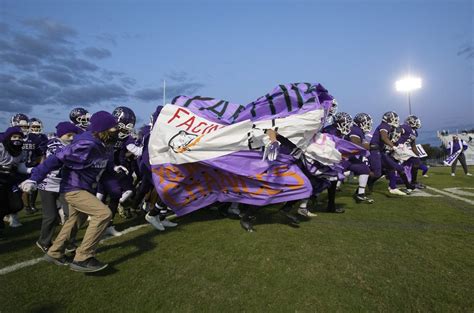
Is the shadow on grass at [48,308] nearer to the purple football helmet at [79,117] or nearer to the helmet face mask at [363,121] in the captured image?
the purple football helmet at [79,117]

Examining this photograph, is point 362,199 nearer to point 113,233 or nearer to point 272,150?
point 272,150

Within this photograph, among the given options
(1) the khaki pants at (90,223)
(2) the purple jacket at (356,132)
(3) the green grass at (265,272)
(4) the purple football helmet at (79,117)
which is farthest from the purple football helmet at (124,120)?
(2) the purple jacket at (356,132)

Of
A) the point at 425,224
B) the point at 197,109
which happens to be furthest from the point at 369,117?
the point at 197,109

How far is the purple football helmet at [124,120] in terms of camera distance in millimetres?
7004

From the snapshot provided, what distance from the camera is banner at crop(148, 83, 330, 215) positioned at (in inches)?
223

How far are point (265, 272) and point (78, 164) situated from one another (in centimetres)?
289

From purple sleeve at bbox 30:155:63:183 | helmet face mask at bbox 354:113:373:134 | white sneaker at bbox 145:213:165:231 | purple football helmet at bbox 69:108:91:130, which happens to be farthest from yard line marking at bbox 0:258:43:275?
helmet face mask at bbox 354:113:373:134

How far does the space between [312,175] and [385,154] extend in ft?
15.5

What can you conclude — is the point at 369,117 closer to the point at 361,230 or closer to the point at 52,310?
the point at 361,230

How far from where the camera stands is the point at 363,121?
362 inches

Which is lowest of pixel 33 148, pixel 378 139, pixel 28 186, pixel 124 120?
pixel 378 139

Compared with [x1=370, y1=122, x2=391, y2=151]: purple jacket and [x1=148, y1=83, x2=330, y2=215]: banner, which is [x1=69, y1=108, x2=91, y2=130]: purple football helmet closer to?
[x1=148, y1=83, x2=330, y2=215]: banner

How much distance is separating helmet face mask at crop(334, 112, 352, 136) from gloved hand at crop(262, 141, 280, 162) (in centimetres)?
297

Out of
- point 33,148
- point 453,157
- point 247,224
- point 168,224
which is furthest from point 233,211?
point 453,157
